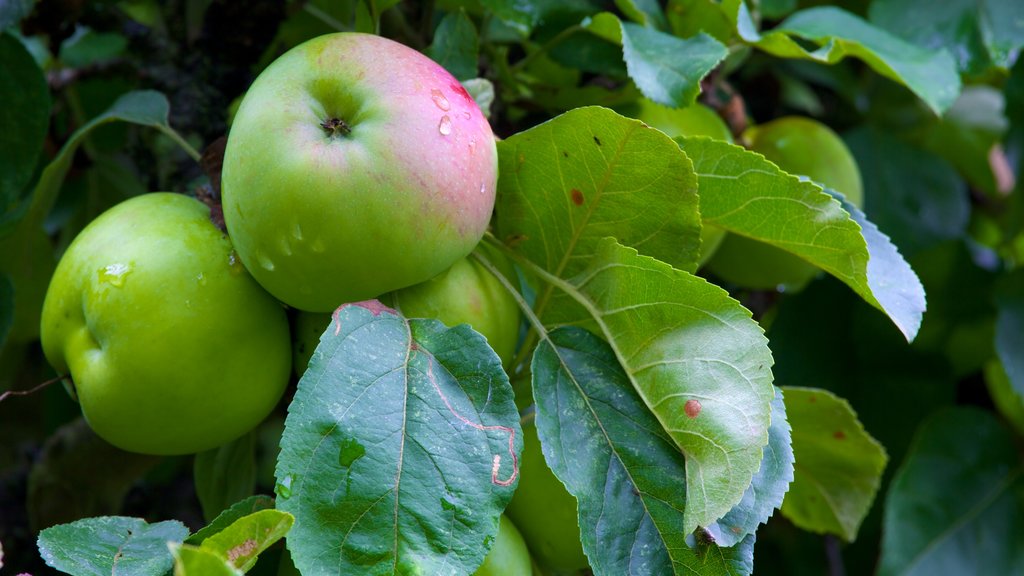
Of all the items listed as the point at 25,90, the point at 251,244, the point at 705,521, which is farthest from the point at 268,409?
the point at 25,90

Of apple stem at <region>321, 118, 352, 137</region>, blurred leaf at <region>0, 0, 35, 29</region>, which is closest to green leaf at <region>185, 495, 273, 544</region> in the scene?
apple stem at <region>321, 118, 352, 137</region>

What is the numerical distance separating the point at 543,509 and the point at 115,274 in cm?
30

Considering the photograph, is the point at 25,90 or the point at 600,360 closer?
the point at 600,360

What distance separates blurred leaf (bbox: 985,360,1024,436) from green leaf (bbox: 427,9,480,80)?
33.9 inches

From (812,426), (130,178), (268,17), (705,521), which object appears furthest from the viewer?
(130,178)

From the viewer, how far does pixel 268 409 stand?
585 millimetres

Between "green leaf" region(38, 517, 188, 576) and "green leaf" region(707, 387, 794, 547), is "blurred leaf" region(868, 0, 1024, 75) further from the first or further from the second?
"green leaf" region(38, 517, 188, 576)

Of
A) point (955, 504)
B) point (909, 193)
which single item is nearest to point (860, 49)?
point (909, 193)

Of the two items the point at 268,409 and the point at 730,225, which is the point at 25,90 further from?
the point at 730,225

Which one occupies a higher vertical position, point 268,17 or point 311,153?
point 311,153

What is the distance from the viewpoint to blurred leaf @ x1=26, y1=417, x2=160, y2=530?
2.86 ft

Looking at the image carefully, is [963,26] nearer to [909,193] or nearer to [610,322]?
[909,193]

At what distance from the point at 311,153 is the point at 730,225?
11.0 inches

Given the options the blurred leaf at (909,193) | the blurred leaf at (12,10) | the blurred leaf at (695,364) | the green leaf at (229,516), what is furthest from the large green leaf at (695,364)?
the blurred leaf at (909,193)
